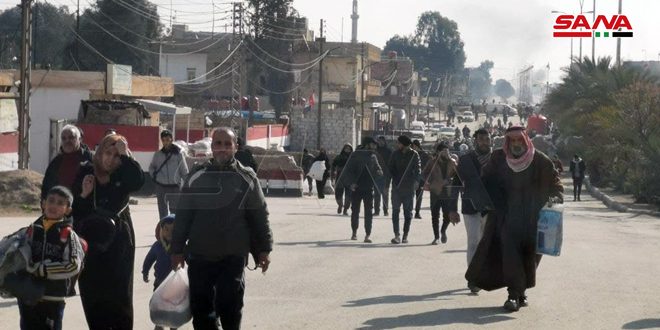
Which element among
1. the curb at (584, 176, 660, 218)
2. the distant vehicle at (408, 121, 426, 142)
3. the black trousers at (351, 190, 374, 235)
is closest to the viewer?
the black trousers at (351, 190, 374, 235)

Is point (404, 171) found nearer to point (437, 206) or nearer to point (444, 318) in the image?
point (437, 206)

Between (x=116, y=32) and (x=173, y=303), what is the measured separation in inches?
3102

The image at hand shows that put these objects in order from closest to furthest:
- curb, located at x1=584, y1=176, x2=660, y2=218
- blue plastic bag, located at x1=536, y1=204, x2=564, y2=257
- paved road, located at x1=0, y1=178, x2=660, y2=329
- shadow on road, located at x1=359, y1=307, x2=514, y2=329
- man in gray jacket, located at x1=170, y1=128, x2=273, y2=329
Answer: man in gray jacket, located at x1=170, y1=128, x2=273, y2=329, shadow on road, located at x1=359, y1=307, x2=514, y2=329, paved road, located at x1=0, y1=178, x2=660, y2=329, blue plastic bag, located at x1=536, y1=204, x2=564, y2=257, curb, located at x1=584, y1=176, x2=660, y2=218

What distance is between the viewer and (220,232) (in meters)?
8.41

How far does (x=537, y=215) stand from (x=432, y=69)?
163 m

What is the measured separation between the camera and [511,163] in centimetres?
1185

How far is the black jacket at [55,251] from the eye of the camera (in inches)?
315

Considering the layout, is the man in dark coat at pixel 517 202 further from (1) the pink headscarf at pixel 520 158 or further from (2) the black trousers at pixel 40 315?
(2) the black trousers at pixel 40 315

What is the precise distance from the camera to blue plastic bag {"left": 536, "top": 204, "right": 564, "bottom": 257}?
11.6m

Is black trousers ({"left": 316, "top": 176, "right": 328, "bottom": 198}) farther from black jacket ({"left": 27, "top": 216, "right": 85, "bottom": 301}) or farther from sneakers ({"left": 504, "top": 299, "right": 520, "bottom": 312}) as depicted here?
black jacket ({"left": 27, "top": 216, "right": 85, "bottom": 301})

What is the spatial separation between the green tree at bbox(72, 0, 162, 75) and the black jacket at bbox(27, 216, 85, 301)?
76.3 metres

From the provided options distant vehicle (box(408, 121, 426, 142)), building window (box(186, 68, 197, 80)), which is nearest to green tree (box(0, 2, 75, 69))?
building window (box(186, 68, 197, 80))

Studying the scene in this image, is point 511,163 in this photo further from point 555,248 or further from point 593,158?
point 593,158

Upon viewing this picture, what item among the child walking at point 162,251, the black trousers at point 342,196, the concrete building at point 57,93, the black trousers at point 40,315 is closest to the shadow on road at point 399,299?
the child walking at point 162,251
